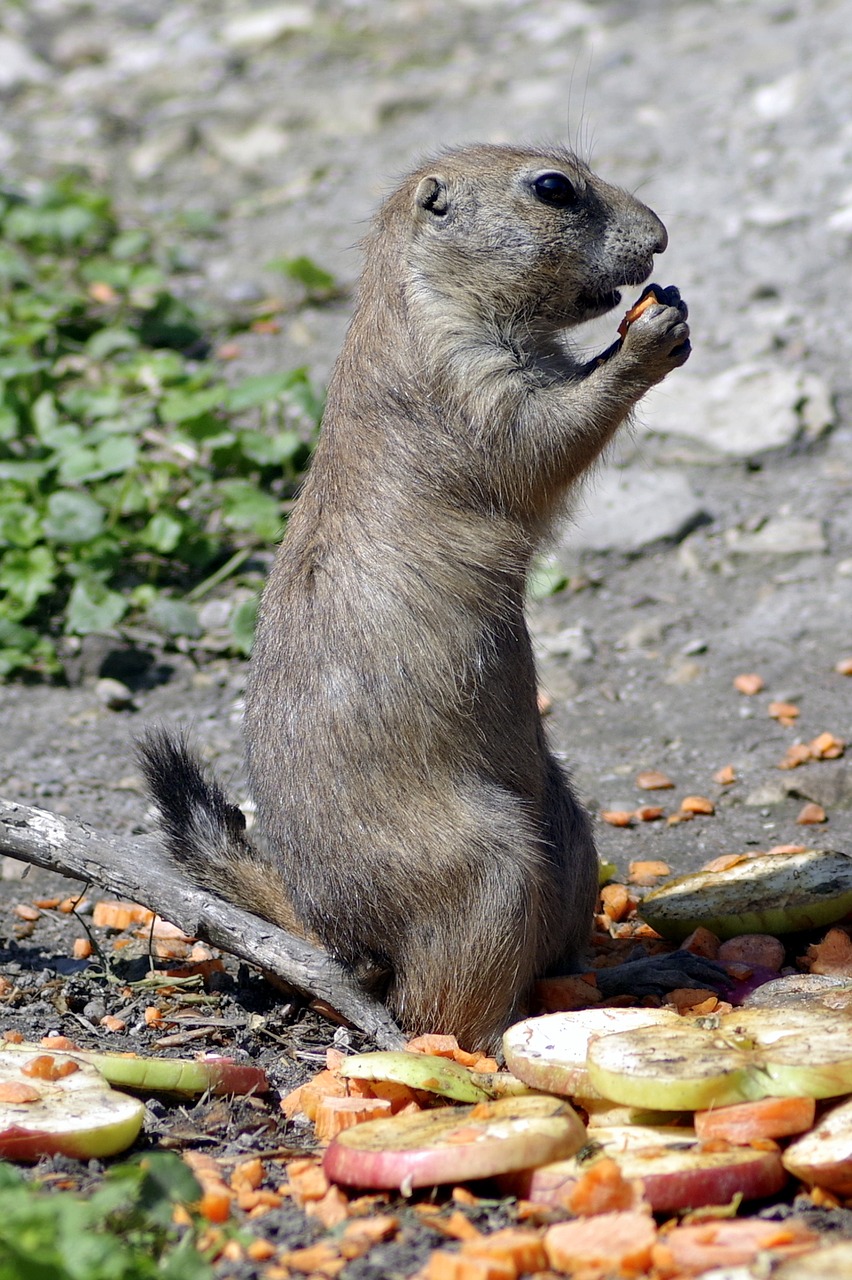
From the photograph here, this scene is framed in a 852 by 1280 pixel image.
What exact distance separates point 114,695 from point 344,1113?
3.27 metres

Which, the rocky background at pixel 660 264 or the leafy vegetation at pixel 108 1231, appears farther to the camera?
the rocky background at pixel 660 264

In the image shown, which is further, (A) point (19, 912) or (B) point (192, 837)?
(A) point (19, 912)

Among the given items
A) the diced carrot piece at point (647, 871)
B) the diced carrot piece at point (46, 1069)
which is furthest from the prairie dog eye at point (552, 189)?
the diced carrot piece at point (46, 1069)

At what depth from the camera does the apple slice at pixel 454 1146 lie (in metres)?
3.15

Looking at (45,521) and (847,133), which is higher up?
(847,133)

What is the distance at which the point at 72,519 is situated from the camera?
685cm

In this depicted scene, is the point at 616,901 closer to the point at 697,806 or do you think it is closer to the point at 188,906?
the point at 697,806

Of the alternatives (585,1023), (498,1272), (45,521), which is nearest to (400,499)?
(585,1023)

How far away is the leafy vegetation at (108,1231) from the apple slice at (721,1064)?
1.04 meters

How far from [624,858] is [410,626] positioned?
1.75m

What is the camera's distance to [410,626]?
4168 mm

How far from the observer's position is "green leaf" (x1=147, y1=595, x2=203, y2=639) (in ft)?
22.3

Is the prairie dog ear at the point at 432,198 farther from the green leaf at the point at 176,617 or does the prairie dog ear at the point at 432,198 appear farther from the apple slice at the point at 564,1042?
the green leaf at the point at 176,617

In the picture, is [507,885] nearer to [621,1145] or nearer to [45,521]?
[621,1145]
